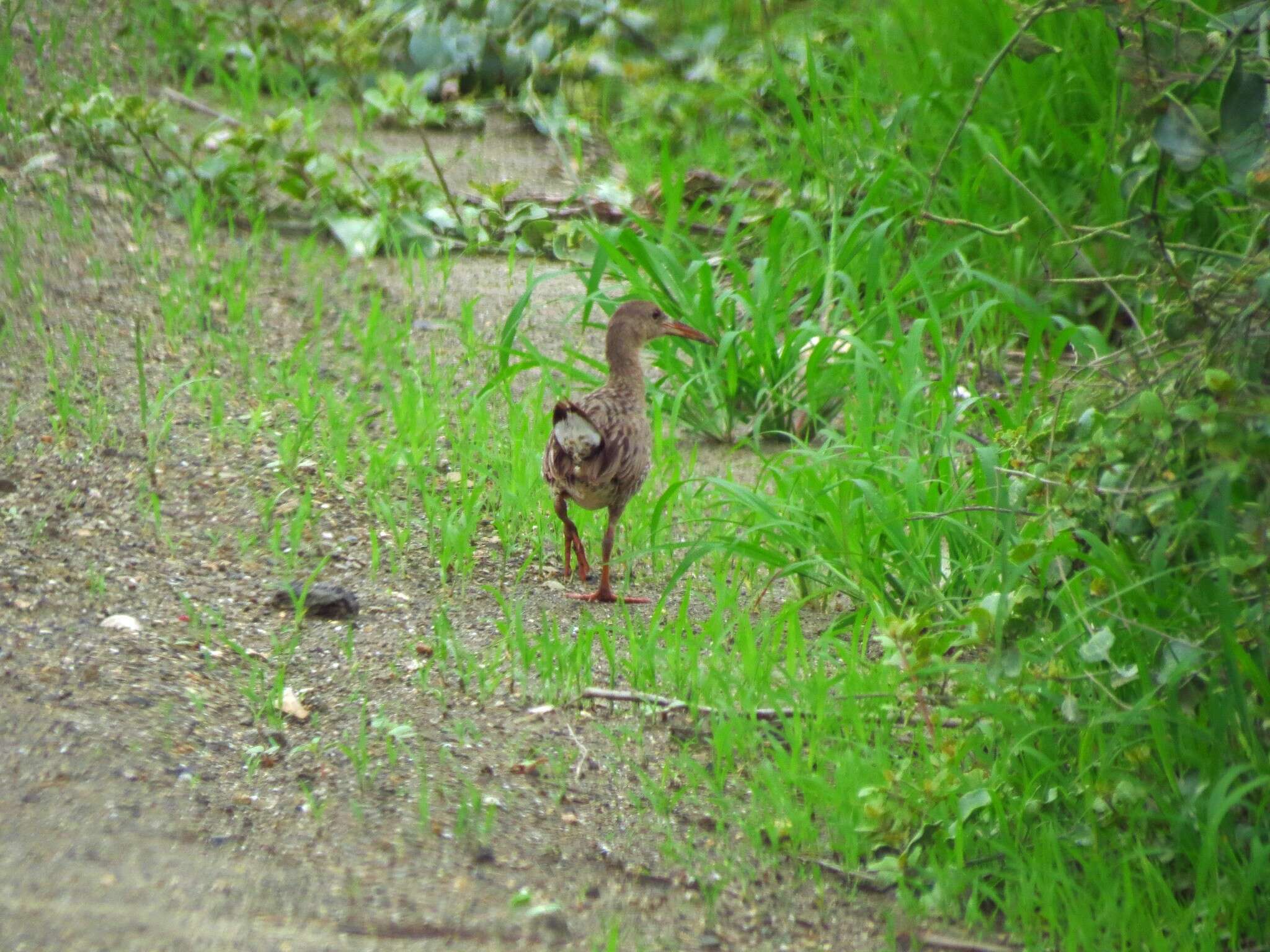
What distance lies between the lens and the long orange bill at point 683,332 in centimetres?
550

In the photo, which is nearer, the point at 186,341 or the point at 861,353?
the point at 861,353

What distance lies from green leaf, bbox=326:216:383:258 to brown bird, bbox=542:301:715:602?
6.81 feet

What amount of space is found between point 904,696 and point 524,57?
6245 mm

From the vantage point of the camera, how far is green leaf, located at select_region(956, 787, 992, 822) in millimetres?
3412

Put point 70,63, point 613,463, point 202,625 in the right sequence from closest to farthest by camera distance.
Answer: point 202,625, point 613,463, point 70,63

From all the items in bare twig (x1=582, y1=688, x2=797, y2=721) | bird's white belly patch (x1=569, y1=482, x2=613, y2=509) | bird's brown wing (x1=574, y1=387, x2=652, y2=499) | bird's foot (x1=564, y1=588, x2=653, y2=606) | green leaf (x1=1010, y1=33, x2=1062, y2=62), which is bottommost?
bird's foot (x1=564, y1=588, x2=653, y2=606)

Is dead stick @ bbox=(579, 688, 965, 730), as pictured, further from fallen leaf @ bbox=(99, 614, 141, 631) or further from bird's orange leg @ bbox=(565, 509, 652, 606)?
fallen leaf @ bbox=(99, 614, 141, 631)

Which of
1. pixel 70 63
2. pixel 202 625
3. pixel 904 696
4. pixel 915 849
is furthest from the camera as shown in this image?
pixel 70 63

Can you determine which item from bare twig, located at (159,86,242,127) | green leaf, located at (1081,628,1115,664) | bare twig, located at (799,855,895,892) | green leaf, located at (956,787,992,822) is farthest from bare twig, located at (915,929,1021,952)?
bare twig, located at (159,86,242,127)

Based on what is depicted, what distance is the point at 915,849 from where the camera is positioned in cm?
347

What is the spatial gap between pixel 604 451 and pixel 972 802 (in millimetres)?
1669

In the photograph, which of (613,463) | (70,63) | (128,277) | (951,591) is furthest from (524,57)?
(951,591)

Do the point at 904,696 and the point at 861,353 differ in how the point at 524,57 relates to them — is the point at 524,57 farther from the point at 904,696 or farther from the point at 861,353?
the point at 904,696

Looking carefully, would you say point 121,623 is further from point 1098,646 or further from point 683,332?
point 1098,646
